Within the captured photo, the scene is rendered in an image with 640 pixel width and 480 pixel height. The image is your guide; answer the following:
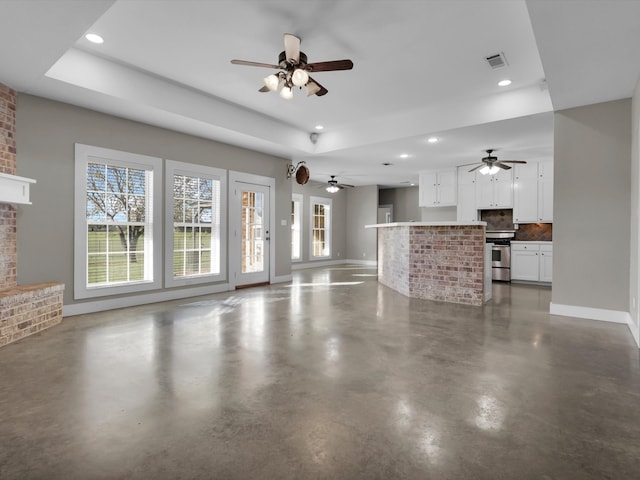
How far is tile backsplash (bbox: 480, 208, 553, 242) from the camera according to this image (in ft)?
24.6

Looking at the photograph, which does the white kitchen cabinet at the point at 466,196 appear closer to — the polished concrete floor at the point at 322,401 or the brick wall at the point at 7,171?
the polished concrete floor at the point at 322,401

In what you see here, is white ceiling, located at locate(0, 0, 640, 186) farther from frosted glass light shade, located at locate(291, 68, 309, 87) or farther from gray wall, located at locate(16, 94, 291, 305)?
frosted glass light shade, located at locate(291, 68, 309, 87)

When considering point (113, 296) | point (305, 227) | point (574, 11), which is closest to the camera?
point (574, 11)

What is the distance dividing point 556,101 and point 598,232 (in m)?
1.65

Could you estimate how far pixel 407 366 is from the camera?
2691 mm

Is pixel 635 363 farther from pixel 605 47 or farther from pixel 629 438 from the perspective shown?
pixel 605 47

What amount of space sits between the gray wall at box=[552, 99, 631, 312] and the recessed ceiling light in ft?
17.6

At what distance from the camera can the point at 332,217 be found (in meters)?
Result: 11.3

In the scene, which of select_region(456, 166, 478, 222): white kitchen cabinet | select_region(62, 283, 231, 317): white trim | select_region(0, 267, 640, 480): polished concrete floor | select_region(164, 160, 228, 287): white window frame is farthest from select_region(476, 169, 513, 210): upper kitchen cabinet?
select_region(62, 283, 231, 317): white trim

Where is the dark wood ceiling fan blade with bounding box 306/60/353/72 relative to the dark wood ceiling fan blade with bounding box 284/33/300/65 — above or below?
below

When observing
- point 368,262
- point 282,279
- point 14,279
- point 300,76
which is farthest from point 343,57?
point 368,262

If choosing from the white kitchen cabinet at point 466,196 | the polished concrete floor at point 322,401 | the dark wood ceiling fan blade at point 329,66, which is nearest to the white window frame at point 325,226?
the white kitchen cabinet at point 466,196

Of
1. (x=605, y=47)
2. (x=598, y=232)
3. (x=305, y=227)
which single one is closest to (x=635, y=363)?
(x=598, y=232)

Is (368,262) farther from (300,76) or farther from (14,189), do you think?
(14,189)
